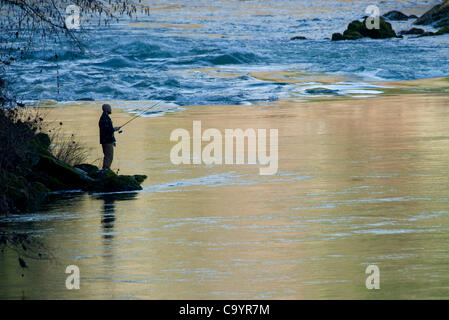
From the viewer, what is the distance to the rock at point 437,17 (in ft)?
328

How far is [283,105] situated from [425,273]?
30529 millimetres

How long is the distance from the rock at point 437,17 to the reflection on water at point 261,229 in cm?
7697

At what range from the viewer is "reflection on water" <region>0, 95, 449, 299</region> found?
427 inches

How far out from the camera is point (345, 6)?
136 m

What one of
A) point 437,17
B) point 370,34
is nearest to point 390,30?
point 370,34

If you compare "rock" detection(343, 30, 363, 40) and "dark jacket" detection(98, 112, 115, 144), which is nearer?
"dark jacket" detection(98, 112, 115, 144)

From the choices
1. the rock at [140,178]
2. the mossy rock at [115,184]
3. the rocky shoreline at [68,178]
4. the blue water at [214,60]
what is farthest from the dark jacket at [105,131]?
the blue water at [214,60]

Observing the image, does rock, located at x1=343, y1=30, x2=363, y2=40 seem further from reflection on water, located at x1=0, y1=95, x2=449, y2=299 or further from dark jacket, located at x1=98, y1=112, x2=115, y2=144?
dark jacket, located at x1=98, y1=112, x2=115, y2=144

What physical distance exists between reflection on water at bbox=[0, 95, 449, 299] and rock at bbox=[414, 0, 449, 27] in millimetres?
76968

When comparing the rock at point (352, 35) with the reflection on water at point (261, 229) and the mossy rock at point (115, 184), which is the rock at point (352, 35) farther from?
the mossy rock at point (115, 184)

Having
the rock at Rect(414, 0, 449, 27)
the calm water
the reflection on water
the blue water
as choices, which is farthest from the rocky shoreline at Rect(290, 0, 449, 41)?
the reflection on water

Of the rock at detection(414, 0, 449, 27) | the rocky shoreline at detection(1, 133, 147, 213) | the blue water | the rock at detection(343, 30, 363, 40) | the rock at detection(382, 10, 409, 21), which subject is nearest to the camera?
the rocky shoreline at detection(1, 133, 147, 213)
